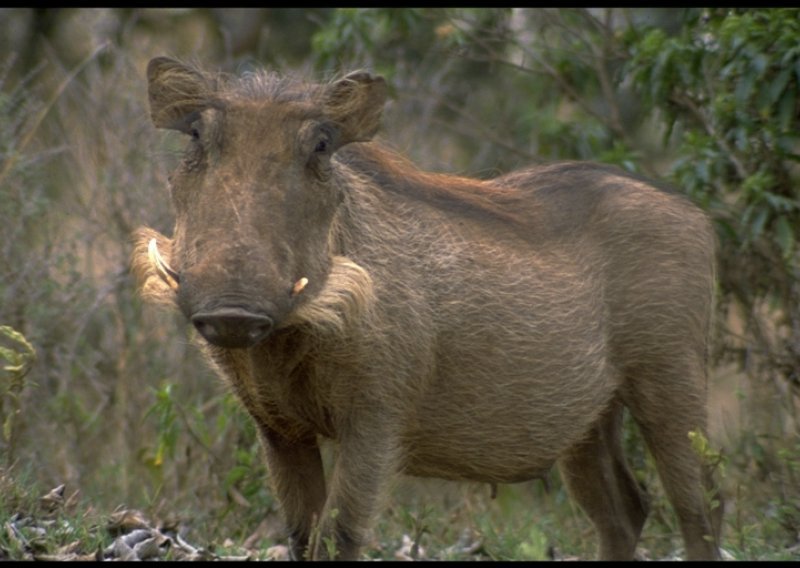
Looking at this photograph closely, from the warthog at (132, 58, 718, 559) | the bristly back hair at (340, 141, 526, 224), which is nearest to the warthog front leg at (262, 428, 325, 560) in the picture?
the warthog at (132, 58, 718, 559)

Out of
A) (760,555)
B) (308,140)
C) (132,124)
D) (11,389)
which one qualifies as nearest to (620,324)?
(760,555)

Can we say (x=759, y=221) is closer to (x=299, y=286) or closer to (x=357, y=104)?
(x=357, y=104)

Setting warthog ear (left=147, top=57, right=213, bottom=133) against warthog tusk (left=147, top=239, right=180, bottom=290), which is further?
warthog ear (left=147, top=57, right=213, bottom=133)

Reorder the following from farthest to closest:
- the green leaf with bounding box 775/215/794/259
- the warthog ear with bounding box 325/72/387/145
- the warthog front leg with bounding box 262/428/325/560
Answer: the green leaf with bounding box 775/215/794/259
the warthog front leg with bounding box 262/428/325/560
the warthog ear with bounding box 325/72/387/145

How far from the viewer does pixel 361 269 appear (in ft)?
13.6

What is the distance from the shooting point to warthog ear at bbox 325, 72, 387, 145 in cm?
411

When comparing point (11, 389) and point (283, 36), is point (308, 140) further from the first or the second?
point (283, 36)

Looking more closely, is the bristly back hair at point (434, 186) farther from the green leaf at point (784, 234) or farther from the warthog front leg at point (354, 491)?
the green leaf at point (784, 234)

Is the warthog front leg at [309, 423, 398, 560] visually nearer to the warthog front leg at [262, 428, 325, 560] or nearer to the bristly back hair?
the warthog front leg at [262, 428, 325, 560]

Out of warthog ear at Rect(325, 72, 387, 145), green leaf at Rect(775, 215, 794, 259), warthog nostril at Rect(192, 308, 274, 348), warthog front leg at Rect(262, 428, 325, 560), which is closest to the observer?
warthog nostril at Rect(192, 308, 274, 348)

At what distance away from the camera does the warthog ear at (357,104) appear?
4105 millimetres

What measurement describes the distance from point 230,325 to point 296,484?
3.96 ft

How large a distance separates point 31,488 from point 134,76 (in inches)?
128

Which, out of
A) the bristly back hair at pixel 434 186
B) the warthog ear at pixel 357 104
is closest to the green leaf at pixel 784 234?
the bristly back hair at pixel 434 186
